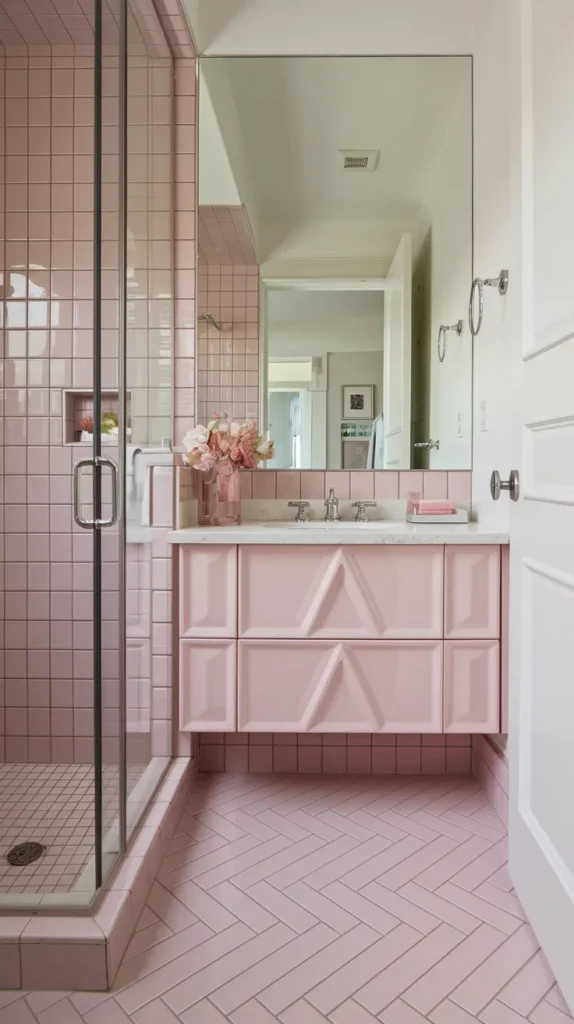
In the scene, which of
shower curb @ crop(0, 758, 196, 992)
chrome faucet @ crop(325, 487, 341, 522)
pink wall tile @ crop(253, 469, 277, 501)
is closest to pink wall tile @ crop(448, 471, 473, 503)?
chrome faucet @ crop(325, 487, 341, 522)

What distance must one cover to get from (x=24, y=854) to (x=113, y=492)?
97 cm

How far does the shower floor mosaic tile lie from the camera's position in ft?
4.68

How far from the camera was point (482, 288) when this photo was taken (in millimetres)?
2057

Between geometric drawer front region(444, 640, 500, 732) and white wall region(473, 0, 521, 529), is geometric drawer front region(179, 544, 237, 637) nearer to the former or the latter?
geometric drawer front region(444, 640, 500, 732)

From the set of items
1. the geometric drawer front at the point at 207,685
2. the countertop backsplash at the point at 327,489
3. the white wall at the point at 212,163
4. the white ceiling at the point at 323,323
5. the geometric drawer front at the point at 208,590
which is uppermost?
the white wall at the point at 212,163

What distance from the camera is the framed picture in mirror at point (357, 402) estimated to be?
2354 millimetres

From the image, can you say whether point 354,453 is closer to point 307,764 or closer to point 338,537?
point 338,537

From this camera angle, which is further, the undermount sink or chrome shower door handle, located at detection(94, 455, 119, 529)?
the undermount sink

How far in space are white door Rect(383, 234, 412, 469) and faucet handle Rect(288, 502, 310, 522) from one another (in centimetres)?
33

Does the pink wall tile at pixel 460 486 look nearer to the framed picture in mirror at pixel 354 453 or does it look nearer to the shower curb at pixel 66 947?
the framed picture in mirror at pixel 354 453

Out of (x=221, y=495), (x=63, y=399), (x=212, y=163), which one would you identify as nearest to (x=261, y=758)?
(x=221, y=495)

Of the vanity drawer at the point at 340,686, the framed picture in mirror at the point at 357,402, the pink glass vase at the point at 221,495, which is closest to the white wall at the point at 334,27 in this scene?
the framed picture in mirror at the point at 357,402

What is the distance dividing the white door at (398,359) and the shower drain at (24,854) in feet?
5.20

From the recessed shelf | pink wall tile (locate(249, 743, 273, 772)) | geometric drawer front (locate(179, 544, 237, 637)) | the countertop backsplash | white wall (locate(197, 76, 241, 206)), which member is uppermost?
white wall (locate(197, 76, 241, 206))
